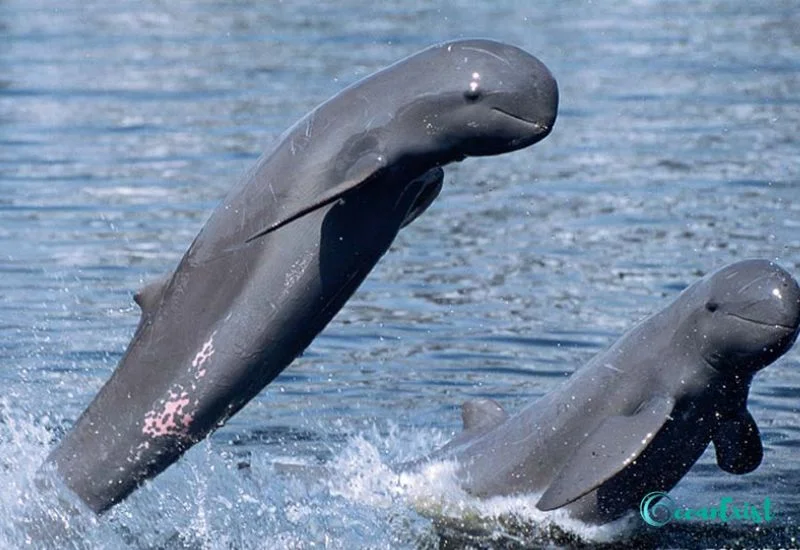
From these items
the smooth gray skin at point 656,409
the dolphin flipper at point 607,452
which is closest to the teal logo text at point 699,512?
the smooth gray skin at point 656,409

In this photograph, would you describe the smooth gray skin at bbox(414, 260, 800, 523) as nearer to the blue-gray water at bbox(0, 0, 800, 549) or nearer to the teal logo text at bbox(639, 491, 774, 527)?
the teal logo text at bbox(639, 491, 774, 527)

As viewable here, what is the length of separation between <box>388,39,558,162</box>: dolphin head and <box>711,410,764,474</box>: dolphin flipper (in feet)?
7.46

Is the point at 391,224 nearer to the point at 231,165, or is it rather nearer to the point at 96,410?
the point at 96,410

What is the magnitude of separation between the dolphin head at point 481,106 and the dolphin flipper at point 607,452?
71.4 inches

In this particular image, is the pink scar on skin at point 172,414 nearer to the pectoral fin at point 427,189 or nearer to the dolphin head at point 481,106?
the pectoral fin at point 427,189

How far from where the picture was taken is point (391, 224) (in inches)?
387

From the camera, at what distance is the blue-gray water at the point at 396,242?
11.3 m

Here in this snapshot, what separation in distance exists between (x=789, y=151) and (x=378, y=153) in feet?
44.6

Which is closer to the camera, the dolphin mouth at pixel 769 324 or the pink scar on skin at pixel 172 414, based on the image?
the pink scar on skin at pixel 172 414

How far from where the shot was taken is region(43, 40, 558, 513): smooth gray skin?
31.8 feet

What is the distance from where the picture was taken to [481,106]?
9.68 metres

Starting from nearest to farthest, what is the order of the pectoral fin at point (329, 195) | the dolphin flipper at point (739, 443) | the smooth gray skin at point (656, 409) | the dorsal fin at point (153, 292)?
the pectoral fin at point (329, 195)
the dorsal fin at point (153, 292)
the smooth gray skin at point (656, 409)
the dolphin flipper at point (739, 443)

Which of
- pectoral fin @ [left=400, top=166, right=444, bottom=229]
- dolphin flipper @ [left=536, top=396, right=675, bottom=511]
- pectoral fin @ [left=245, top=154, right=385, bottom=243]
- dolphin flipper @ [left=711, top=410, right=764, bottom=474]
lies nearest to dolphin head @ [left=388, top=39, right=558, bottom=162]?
pectoral fin @ [left=400, top=166, right=444, bottom=229]

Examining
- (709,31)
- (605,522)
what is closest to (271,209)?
(605,522)
